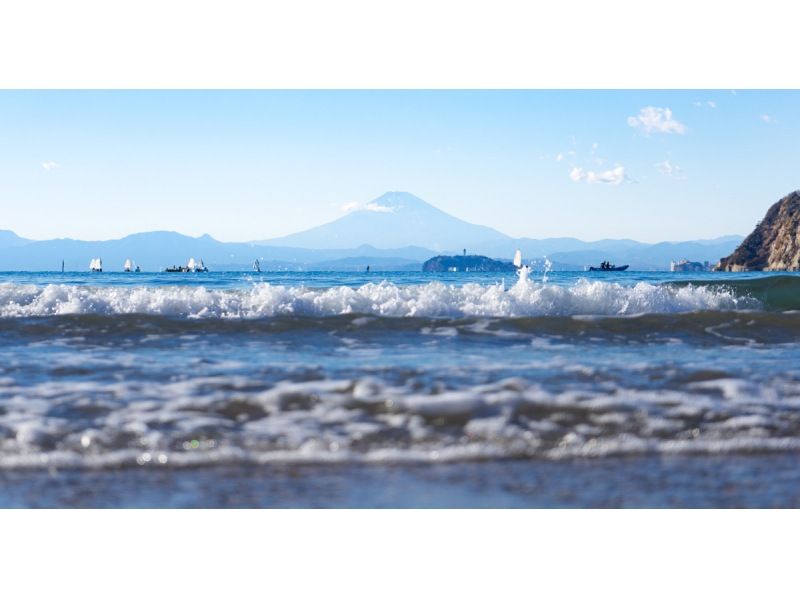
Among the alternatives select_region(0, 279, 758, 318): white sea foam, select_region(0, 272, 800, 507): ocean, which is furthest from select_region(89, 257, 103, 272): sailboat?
select_region(0, 272, 800, 507): ocean

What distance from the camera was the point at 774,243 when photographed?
92750mm

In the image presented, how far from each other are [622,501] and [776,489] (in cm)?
89

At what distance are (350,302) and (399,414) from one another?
620 cm

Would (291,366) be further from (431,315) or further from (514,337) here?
(431,315)

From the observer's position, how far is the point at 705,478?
155 inches

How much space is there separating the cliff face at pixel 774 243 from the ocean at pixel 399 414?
296 feet

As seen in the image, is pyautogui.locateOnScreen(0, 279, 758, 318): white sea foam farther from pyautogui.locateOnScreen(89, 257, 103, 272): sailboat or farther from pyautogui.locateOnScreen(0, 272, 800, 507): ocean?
pyautogui.locateOnScreen(89, 257, 103, 272): sailboat

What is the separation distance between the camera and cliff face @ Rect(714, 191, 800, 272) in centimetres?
8925

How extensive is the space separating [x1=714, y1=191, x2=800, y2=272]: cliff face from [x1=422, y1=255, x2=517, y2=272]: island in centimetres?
3116

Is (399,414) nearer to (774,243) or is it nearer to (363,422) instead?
(363,422)

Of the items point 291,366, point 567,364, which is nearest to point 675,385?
point 567,364

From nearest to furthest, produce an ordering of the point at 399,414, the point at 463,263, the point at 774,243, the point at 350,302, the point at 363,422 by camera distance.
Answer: the point at 363,422 → the point at 399,414 → the point at 350,302 → the point at 774,243 → the point at 463,263

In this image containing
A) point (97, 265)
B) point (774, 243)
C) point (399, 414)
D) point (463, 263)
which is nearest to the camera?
point (399, 414)

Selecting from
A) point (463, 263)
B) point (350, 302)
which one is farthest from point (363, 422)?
point (463, 263)
